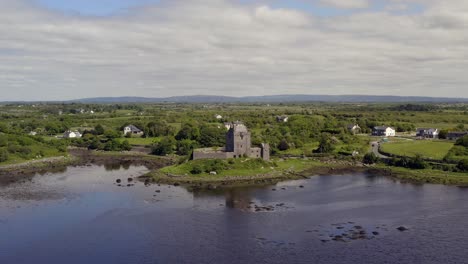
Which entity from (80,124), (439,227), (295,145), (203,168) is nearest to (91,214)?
(203,168)

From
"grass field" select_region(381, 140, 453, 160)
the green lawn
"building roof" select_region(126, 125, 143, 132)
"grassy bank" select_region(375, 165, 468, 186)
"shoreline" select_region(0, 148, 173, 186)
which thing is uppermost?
"building roof" select_region(126, 125, 143, 132)

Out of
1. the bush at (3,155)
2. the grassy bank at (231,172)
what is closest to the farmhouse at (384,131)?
the grassy bank at (231,172)

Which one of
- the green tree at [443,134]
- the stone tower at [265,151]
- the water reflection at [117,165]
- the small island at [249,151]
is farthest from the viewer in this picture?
the green tree at [443,134]

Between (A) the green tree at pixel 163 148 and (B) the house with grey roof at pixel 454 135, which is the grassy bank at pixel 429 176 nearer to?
(B) the house with grey roof at pixel 454 135

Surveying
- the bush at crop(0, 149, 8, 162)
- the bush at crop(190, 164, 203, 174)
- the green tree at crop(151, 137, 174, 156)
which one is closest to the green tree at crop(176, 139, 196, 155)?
the green tree at crop(151, 137, 174, 156)

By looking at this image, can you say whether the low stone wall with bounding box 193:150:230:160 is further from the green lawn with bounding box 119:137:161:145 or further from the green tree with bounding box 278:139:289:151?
the green lawn with bounding box 119:137:161:145
